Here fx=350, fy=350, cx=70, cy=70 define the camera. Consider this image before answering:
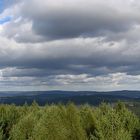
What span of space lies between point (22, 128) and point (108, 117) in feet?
130

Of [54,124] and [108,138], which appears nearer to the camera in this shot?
[108,138]

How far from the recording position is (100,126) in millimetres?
48906

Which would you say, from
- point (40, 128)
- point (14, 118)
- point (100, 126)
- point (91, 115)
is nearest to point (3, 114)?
point (14, 118)

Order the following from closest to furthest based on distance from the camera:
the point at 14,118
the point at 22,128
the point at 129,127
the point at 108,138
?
the point at 108,138, the point at 22,128, the point at 129,127, the point at 14,118

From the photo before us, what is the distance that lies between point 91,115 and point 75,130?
28989mm

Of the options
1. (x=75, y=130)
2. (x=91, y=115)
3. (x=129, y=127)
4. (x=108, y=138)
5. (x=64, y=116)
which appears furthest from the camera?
(x=91, y=115)

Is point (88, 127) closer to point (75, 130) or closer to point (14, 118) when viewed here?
point (75, 130)

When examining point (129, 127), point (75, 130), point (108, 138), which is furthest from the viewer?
point (129, 127)

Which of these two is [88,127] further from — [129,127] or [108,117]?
[108,117]

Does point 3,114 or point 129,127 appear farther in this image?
point 3,114

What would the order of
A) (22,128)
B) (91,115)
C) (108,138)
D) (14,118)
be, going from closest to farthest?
(108,138) → (22,128) → (91,115) → (14,118)

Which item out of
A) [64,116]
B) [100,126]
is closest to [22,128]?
[64,116]

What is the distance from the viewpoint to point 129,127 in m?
89.2

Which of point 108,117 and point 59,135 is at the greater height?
point 108,117
